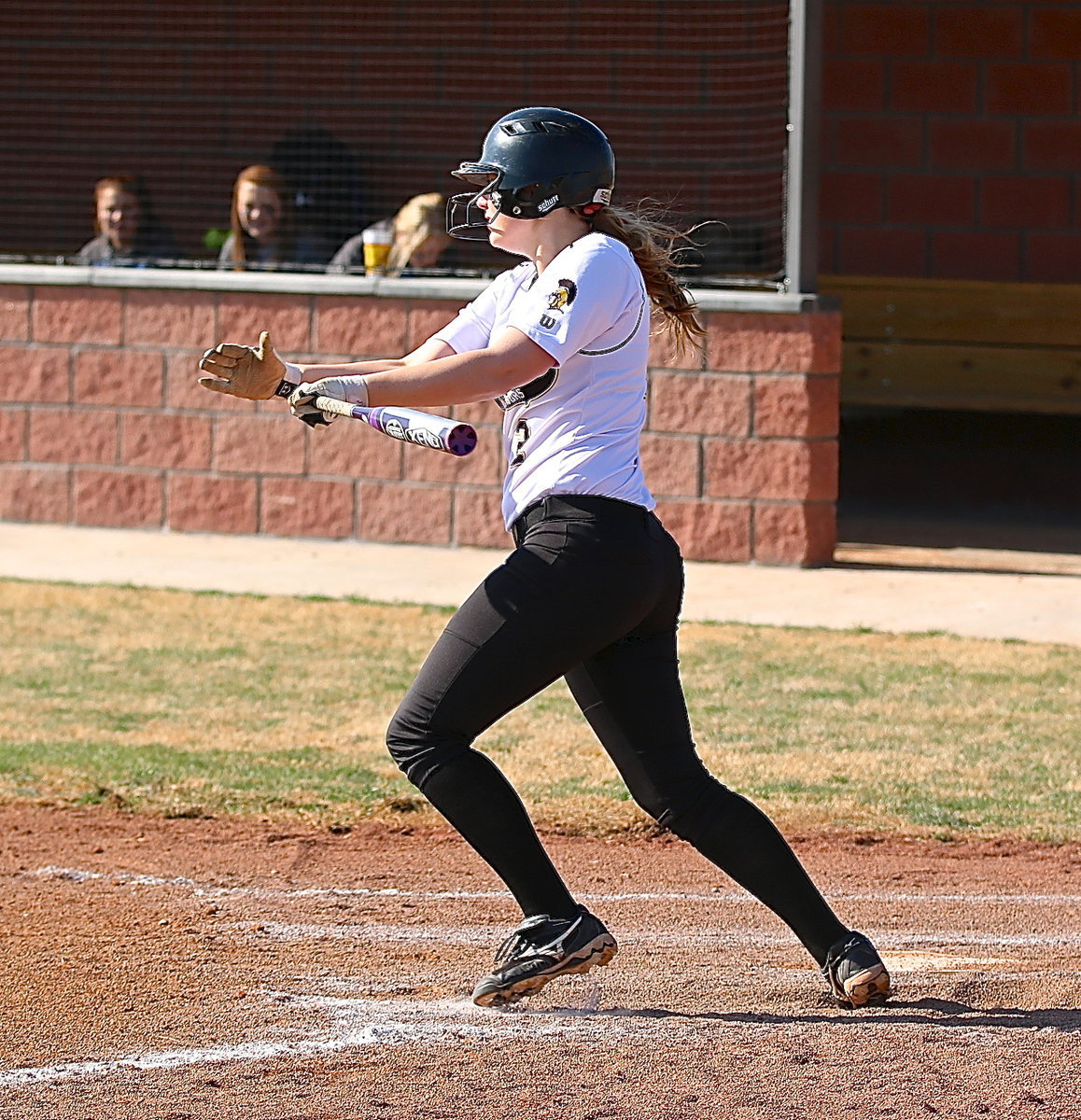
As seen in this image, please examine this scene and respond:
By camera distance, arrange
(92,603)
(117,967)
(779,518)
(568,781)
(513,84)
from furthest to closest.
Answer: (513,84)
(779,518)
(92,603)
(568,781)
(117,967)

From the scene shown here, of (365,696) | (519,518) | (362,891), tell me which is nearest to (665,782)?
(519,518)

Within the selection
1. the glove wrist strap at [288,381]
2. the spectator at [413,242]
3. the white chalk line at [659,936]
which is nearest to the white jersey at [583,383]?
the glove wrist strap at [288,381]

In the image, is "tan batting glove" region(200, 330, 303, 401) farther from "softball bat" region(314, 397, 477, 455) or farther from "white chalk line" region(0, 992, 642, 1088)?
"white chalk line" region(0, 992, 642, 1088)

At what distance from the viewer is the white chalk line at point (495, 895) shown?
15.2 feet

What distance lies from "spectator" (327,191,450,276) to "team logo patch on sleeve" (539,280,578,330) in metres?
6.49

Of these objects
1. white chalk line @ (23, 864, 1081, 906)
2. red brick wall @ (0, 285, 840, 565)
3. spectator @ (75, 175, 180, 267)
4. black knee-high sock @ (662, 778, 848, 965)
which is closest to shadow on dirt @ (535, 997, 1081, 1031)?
black knee-high sock @ (662, 778, 848, 965)

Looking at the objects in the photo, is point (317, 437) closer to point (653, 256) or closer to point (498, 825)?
point (653, 256)

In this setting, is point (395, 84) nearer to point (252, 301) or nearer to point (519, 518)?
point (252, 301)

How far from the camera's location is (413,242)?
991cm

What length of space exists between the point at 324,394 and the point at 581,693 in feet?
2.79

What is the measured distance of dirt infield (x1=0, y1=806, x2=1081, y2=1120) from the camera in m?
3.33

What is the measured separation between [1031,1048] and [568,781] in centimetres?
241

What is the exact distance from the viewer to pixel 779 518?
9.38 metres

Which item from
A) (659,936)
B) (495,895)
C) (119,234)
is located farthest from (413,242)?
(659,936)
